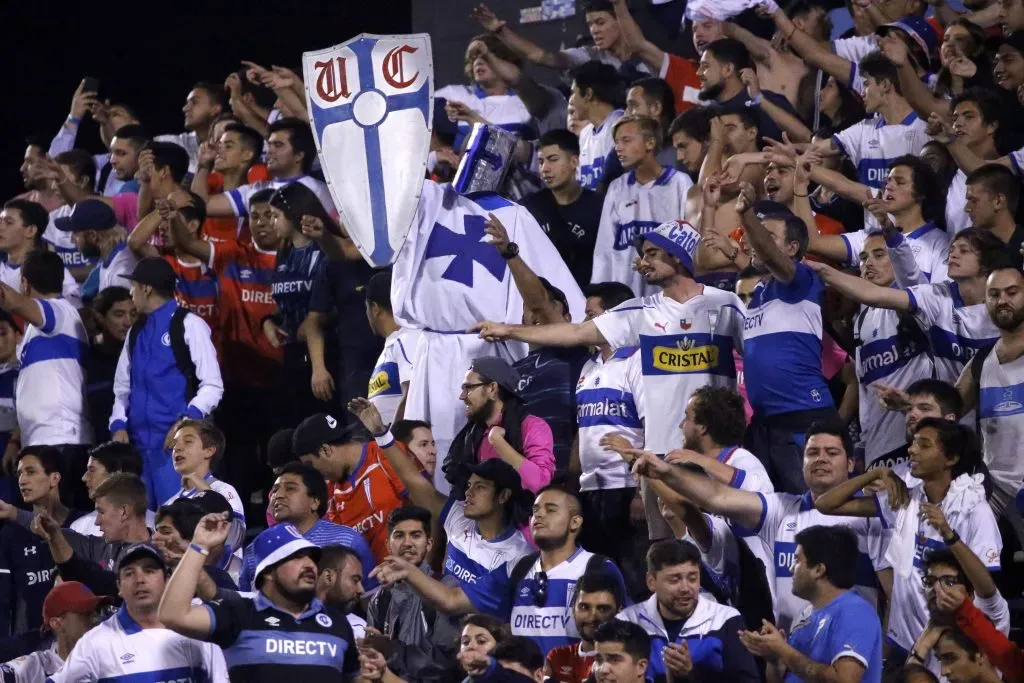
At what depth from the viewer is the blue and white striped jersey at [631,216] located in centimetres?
938

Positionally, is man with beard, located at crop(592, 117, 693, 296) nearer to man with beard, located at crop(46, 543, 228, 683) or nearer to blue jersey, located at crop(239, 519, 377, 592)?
blue jersey, located at crop(239, 519, 377, 592)

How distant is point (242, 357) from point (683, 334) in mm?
3260

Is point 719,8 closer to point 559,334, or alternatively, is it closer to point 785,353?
point 559,334

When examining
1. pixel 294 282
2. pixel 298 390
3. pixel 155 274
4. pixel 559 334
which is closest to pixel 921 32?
pixel 559 334

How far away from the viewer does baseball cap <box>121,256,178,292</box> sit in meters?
9.69

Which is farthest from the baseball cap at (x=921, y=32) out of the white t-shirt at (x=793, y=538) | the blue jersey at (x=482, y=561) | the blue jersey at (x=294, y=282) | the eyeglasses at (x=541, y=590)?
the eyeglasses at (x=541, y=590)

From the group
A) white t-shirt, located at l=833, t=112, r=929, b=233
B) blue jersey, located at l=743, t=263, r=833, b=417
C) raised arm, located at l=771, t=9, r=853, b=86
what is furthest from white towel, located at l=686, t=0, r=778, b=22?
blue jersey, located at l=743, t=263, r=833, b=417

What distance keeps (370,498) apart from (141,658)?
1903mm

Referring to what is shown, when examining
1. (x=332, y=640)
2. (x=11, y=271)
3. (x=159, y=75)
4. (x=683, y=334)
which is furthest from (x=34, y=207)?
(x=332, y=640)

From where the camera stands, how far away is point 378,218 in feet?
28.8

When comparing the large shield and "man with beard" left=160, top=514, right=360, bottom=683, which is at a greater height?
the large shield

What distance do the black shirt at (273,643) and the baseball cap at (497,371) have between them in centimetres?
199

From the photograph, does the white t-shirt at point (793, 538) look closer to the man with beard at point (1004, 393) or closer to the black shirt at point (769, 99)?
the man with beard at point (1004, 393)

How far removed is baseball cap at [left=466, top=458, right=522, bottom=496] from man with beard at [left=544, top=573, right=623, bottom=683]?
0.82 m
